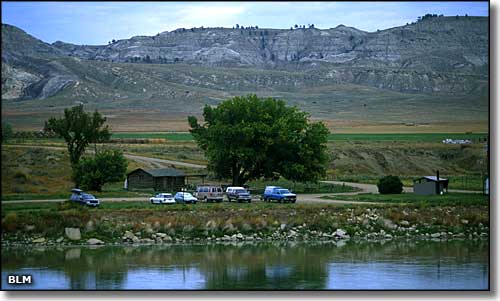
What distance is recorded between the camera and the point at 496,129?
18.0 metres

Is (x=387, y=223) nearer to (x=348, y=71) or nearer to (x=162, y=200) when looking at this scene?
(x=162, y=200)

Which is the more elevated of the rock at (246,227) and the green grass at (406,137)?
the green grass at (406,137)

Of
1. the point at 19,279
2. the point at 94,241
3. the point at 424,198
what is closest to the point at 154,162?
the point at 424,198

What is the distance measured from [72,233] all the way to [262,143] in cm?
1526

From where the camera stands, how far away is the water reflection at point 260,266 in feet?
69.4

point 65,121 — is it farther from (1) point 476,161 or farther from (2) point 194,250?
(1) point 476,161

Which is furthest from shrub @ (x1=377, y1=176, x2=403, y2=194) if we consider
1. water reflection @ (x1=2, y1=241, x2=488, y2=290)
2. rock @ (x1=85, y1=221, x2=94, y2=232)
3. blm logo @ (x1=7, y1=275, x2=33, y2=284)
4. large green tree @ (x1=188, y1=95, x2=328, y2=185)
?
blm logo @ (x1=7, y1=275, x2=33, y2=284)

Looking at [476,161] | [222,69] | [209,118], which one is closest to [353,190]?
[209,118]

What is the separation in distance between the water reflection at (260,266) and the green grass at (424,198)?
327 cm

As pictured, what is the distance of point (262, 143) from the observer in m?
41.9

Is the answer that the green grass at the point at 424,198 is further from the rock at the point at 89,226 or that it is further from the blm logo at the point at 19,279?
the blm logo at the point at 19,279

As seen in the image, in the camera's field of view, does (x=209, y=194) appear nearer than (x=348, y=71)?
Yes

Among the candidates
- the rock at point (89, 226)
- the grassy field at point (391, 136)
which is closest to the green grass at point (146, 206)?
the rock at point (89, 226)

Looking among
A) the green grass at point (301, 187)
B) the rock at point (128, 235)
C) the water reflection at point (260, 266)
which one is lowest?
the water reflection at point (260, 266)
